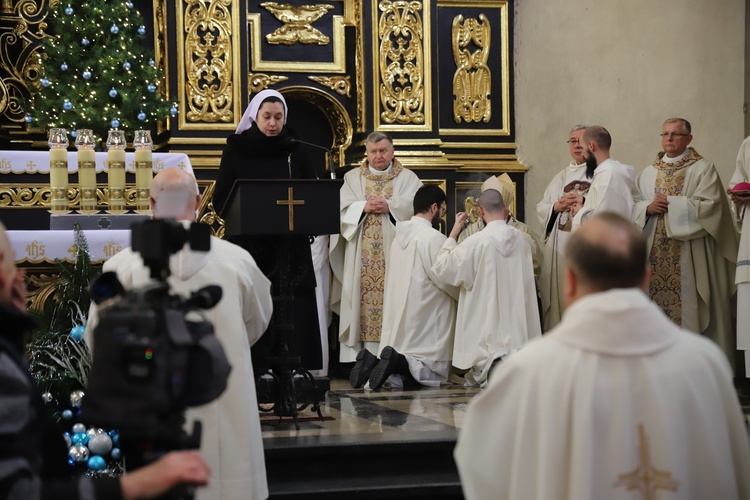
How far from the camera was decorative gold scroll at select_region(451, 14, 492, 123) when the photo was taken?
1120cm

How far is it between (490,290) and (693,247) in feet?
6.00

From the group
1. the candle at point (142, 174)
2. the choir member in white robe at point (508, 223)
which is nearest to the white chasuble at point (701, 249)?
the choir member in white robe at point (508, 223)

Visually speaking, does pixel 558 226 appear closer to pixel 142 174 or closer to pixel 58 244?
pixel 142 174

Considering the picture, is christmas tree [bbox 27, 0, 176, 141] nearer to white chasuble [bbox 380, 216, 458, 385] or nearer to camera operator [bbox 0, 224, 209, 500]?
white chasuble [bbox 380, 216, 458, 385]

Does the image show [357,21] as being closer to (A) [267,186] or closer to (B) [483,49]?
(B) [483,49]

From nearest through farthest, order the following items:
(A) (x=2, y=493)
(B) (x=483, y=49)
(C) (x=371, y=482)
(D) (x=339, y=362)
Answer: (A) (x=2, y=493) < (C) (x=371, y=482) < (D) (x=339, y=362) < (B) (x=483, y=49)

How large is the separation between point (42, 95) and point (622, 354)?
7.36 m

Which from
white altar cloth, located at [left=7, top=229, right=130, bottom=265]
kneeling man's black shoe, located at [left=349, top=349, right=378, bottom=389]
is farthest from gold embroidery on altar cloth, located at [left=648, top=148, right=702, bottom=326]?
white altar cloth, located at [left=7, top=229, right=130, bottom=265]

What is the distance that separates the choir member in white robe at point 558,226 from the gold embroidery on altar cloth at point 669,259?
0.70 m

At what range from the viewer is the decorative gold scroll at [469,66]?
36.7 ft

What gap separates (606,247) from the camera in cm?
267

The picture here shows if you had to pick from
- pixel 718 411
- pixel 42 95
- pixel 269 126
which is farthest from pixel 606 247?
pixel 42 95

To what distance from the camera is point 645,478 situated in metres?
2.67

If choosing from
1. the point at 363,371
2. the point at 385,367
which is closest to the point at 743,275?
the point at 385,367
